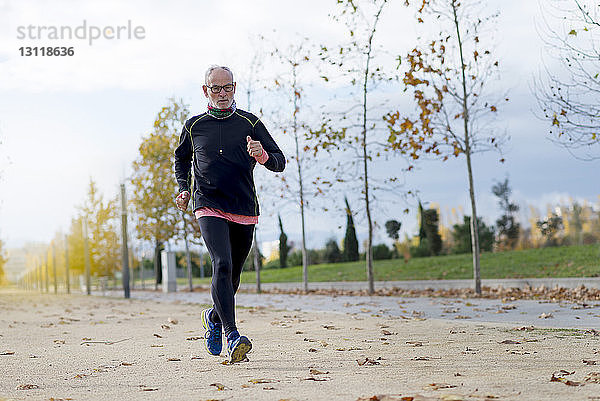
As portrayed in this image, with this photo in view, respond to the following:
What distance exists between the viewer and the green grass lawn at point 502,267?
18156 millimetres

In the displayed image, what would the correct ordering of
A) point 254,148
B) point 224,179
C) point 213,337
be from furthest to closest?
point 213,337 → point 224,179 → point 254,148

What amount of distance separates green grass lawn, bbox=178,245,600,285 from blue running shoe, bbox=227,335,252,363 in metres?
13.0

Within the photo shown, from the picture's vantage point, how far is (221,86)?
5.54 metres

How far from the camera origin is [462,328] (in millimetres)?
7629

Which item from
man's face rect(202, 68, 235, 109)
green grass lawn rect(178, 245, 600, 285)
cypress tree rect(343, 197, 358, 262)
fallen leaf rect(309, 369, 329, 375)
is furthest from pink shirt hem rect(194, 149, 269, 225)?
cypress tree rect(343, 197, 358, 262)

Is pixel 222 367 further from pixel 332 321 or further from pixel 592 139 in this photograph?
pixel 592 139

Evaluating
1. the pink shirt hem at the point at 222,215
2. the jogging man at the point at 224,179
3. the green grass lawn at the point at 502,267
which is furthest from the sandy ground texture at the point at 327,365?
the green grass lawn at the point at 502,267

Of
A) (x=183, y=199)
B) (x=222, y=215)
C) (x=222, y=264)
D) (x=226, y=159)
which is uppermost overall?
(x=226, y=159)

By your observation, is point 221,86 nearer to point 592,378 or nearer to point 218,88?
point 218,88

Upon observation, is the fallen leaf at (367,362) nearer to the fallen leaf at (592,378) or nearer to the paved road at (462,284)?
the fallen leaf at (592,378)

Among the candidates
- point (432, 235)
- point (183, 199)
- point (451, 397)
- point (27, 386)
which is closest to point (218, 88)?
point (183, 199)

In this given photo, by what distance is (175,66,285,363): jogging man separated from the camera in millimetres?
5387

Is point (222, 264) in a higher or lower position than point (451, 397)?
higher

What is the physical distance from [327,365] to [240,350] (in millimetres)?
660
